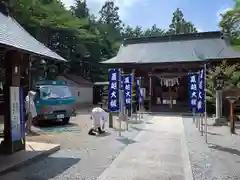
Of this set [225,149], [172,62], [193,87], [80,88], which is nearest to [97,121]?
[193,87]

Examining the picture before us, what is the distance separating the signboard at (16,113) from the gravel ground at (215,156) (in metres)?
4.21

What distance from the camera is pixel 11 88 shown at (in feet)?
22.1

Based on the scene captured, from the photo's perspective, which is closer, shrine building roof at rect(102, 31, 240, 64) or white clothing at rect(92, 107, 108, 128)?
white clothing at rect(92, 107, 108, 128)

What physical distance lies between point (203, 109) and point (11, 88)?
6.47 m

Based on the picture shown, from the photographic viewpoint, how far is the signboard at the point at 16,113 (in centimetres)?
678

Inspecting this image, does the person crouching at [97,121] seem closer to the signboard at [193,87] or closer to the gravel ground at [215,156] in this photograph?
the gravel ground at [215,156]

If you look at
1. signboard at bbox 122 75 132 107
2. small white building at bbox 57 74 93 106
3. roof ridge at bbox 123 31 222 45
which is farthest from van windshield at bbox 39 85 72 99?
roof ridge at bbox 123 31 222 45

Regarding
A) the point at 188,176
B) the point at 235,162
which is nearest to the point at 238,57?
the point at 235,162

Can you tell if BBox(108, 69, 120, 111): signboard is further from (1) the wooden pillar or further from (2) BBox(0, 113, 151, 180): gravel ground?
(1) the wooden pillar

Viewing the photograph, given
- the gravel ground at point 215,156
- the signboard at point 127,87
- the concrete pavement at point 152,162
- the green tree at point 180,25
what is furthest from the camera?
the green tree at point 180,25

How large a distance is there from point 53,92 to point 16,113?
6.83 m

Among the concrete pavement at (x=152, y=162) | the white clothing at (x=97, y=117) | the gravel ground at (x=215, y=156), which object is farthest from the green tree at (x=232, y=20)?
the white clothing at (x=97, y=117)

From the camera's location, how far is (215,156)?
7051mm

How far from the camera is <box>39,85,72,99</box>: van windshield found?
1328 centimetres
